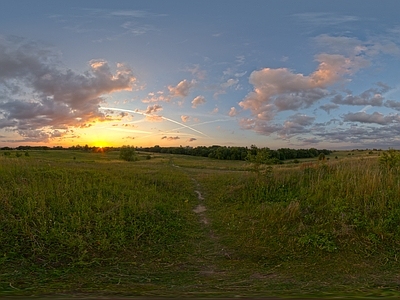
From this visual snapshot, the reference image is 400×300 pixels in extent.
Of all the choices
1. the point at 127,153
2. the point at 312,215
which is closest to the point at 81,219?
the point at 312,215

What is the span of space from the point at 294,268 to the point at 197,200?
6.71 metres

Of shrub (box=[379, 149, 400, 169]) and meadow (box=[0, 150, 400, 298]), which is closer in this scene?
meadow (box=[0, 150, 400, 298])

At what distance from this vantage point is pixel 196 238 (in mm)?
9102

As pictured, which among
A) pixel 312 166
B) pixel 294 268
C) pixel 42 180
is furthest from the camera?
pixel 312 166

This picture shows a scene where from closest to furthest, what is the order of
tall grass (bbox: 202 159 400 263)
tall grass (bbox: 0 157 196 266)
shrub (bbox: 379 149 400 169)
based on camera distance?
tall grass (bbox: 0 157 196 266)
tall grass (bbox: 202 159 400 263)
shrub (bbox: 379 149 400 169)

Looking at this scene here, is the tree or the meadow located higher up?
the tree

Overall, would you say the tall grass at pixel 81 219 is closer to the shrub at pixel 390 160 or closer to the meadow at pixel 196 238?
the meadow at pixel 196 238

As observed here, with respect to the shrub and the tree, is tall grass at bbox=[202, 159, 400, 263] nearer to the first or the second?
the shrub

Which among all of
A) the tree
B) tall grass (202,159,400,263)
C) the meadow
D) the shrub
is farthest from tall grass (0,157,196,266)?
the tree

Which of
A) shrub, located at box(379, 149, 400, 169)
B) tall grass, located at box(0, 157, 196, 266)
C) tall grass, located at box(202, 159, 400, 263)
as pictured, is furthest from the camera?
shrub, located at box(379, 149, 400, 169)

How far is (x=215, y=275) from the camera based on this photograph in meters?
6.68

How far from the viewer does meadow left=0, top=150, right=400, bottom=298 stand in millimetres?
6066

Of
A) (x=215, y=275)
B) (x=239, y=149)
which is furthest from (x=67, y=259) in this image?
(x=239, y=149)

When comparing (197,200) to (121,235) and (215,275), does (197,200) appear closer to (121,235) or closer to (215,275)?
(121,235)
